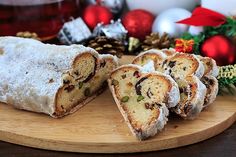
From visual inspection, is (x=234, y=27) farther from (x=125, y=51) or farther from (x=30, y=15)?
(x=30, y=15)

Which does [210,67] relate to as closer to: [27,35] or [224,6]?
[224,6]

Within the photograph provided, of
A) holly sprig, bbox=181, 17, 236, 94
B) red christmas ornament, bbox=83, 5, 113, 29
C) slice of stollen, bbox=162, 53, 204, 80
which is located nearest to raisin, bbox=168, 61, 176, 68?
slice of stollen, bbox=162, 53, 204, 80

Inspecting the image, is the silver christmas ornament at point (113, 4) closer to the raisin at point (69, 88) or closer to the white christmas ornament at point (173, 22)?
the white christmas ornament at point (173, 22)

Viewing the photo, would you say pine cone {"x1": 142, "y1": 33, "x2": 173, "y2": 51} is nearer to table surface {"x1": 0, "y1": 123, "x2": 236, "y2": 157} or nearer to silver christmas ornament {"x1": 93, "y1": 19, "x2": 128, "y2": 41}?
silver christmas ornament {"x1": 93, "y1": 19, "x2": 128, "y2": 41}

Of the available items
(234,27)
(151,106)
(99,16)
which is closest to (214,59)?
(234,27)

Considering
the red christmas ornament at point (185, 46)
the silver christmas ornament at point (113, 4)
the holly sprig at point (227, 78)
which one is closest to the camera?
the holly sprig at point (227, 78)

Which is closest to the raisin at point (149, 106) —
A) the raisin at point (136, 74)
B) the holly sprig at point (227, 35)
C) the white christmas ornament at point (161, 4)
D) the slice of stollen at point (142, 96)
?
the slice of stollen at point (142, 96)
